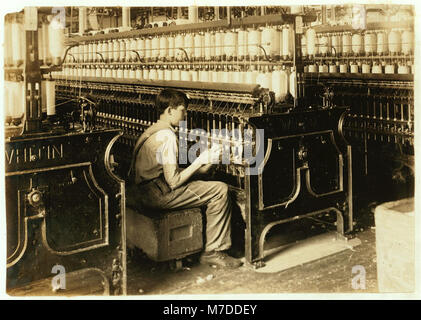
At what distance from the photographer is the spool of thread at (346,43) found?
4.96 metres

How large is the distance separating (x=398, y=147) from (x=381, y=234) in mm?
1887

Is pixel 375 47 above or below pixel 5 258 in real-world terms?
above

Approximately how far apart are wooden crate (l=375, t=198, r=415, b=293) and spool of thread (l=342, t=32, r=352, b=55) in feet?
9.55

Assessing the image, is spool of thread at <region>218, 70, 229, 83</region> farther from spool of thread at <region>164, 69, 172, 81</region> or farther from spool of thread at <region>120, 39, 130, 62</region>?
spool of thread at <region>120, 39, 130, 62</region>

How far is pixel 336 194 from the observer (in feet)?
11.3

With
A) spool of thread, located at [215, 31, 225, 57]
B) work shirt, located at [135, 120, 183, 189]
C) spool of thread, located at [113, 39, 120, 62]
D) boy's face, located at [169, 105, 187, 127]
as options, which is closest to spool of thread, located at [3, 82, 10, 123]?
work shirt, located at [135, 120, 183, 189]

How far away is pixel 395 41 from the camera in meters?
4.40

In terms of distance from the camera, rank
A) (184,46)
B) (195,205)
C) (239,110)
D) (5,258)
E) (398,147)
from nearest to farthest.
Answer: (5,258) → (195,205) → (239,110) → (398,147) → (184,46)

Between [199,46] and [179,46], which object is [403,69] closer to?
[199,46]

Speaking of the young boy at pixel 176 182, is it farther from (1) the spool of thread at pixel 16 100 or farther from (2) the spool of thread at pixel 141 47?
(2) the spool of thread at pixel 141 47

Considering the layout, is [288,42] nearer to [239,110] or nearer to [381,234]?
[239,110]

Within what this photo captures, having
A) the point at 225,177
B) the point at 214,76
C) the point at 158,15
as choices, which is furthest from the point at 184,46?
the point at 158,15

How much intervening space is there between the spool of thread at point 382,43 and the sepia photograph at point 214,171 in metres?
0.01

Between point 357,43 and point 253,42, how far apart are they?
5.07ft
